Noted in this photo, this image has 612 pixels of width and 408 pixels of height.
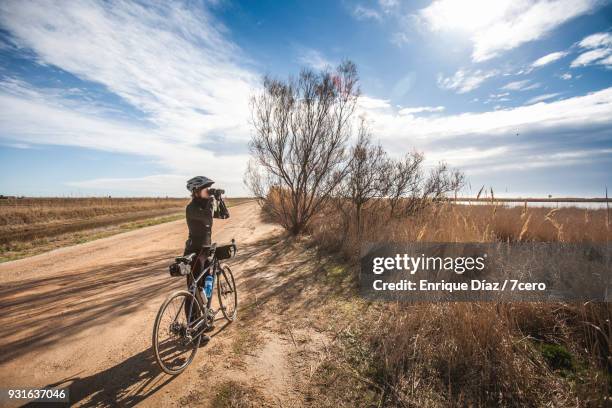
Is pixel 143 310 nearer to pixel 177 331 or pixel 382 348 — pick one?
pixel 177 331

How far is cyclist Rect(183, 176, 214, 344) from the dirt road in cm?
73

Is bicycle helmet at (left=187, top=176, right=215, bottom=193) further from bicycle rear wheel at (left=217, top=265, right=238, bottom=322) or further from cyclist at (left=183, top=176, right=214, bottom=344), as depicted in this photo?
bicycle rear wheel at (left=217, top=265, right=238, bottom=322)

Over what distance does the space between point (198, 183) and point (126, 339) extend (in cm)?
237

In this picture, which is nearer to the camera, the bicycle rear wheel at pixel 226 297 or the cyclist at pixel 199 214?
the cyclist at pixel 199 214

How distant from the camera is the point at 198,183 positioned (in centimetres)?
358

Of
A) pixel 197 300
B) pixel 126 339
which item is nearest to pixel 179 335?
pixel 197 300

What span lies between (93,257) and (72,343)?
609cm

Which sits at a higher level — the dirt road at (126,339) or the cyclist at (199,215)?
the cyclist at (199,215)

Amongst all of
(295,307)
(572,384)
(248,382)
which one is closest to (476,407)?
(572,384)

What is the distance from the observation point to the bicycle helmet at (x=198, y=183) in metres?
3.54

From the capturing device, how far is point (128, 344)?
144 inches

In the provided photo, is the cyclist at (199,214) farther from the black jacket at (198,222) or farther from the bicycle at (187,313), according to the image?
the bicycle at (187,313)

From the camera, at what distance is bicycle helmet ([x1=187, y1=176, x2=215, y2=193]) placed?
3.54m

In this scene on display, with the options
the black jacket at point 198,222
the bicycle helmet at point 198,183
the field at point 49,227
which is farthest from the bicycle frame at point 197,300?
the field at point 49,227
